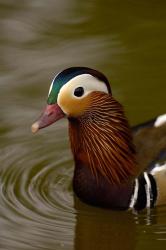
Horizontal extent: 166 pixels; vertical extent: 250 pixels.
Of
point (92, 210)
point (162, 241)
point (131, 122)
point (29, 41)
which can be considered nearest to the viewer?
point (162, 241)

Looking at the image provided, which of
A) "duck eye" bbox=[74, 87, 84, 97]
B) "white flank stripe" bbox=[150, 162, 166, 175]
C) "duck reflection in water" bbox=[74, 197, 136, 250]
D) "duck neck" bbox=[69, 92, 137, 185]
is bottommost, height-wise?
"duck reflection in water" bbox=[74, 197, 136, 250]

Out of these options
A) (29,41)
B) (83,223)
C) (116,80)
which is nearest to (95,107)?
(83,223)

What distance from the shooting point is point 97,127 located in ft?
18.5

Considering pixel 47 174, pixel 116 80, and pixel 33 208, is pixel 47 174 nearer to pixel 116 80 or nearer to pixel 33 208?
pixel 33 208

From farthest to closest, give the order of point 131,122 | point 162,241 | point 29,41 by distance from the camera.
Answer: point 29,41
point 131,122
point 162,241

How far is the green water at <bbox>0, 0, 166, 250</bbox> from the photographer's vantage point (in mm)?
5355

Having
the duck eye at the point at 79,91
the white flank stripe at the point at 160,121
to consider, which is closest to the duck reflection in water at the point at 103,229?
the white flank stripe at the point at 160,121

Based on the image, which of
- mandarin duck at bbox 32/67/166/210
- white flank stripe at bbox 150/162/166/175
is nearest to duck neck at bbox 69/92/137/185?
mandarin duck at bbox 32/67/166/210

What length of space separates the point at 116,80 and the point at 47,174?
1079 mm

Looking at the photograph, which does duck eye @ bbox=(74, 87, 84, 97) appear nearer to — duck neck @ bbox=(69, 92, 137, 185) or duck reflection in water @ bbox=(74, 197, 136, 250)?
duck neck @ bbox=(69, 92, 137, 185)

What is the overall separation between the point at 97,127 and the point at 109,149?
0.50 feet

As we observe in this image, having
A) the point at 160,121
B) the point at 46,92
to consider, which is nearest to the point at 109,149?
the point at 160,121

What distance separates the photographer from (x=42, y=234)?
5270 mm

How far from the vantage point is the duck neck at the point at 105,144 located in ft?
18.3
